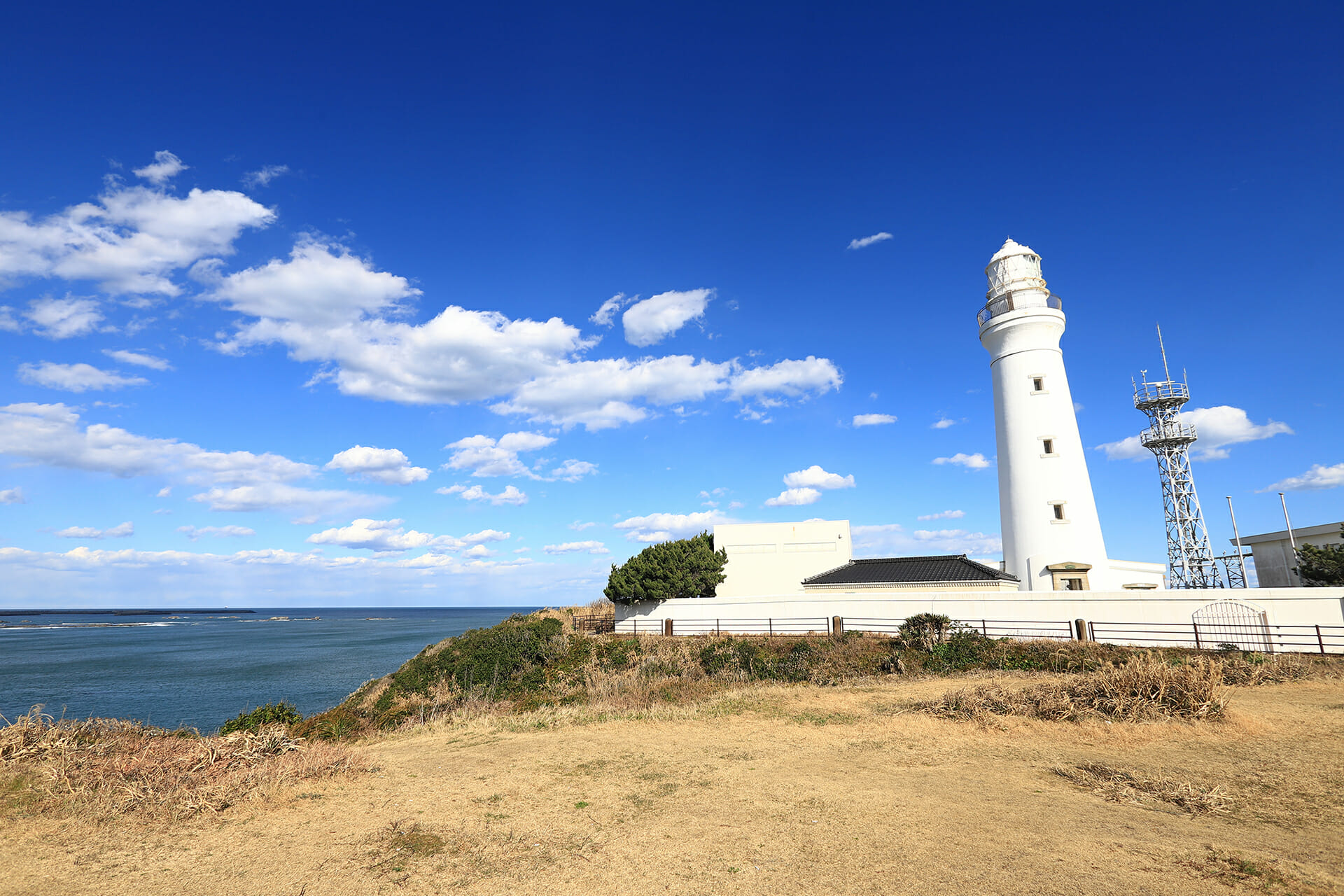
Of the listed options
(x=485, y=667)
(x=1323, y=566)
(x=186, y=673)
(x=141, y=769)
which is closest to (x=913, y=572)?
(x=1323, y=566)

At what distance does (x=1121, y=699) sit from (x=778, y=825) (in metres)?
8.24

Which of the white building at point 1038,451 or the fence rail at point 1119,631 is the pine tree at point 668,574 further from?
the white building at point 1038,451

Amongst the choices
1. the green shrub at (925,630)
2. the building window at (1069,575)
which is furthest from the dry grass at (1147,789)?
the building window at (1069,575)

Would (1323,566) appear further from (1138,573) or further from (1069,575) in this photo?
(1069,575)

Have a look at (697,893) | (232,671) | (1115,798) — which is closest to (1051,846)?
(1115,798)

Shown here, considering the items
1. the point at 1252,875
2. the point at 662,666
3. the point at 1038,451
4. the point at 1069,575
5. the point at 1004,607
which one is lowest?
the point at 662,666

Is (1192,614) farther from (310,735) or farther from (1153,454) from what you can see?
(310,735)

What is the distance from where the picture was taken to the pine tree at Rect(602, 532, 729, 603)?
3094 cm

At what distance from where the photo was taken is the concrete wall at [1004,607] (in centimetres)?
1912

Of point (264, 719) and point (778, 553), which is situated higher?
point (778, 553)

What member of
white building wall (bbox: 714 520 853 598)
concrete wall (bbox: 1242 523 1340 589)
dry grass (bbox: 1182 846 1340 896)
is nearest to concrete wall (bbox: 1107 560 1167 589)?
concrete wall (bbox: 1242 523 1340 589)

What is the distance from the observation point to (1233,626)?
64.6 ft

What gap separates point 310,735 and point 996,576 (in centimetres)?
2437

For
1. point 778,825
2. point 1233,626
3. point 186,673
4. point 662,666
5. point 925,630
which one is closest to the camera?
point 778,825
